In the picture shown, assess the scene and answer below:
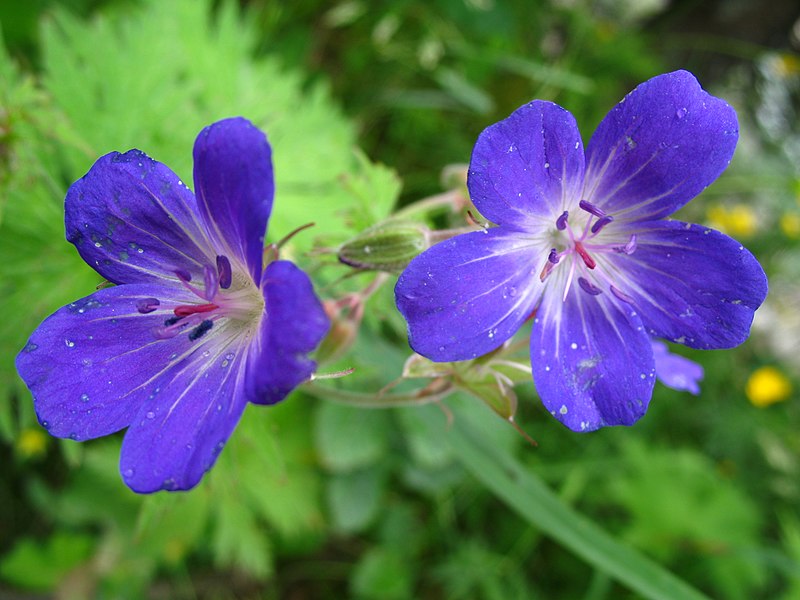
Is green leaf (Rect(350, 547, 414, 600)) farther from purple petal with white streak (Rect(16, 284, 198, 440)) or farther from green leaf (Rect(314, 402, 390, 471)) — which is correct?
purple petal with white streak (Rect(16, 284, 198, 440))

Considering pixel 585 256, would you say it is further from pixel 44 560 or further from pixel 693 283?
pixel 44 560

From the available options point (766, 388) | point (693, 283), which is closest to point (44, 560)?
point (693, 283)

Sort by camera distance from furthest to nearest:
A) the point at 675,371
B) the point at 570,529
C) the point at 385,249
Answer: the point at 570,529 < the point at 675,371 < the point at 385,249

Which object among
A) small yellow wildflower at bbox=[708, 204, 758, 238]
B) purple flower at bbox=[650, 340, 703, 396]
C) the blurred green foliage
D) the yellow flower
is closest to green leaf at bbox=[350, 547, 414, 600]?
the blurred green foliage

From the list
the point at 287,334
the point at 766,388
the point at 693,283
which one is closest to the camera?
the point at 287,334

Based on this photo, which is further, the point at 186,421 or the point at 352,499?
the point at 352,499

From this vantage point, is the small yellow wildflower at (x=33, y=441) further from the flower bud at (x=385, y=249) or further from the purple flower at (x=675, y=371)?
the purple flower at (x=675, y=371)

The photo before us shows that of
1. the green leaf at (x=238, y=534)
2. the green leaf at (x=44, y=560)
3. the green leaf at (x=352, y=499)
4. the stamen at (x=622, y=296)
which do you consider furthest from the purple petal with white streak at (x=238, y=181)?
the green leaf at (x=44, y=560)

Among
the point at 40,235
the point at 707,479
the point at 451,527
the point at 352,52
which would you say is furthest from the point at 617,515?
the point at 40,235
